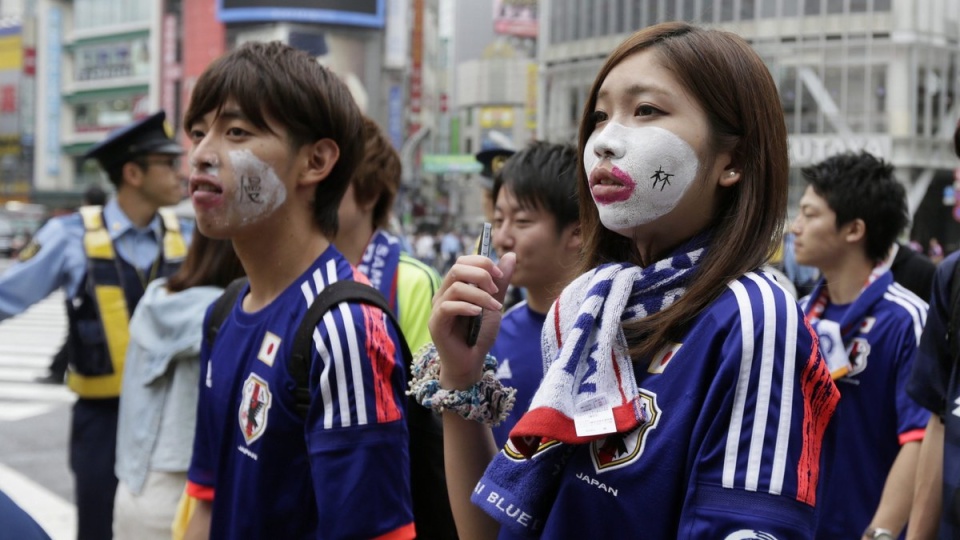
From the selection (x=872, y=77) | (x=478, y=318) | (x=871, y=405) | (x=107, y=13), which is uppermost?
(x=107, y=13)

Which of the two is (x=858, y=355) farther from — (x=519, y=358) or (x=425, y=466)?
(x=425, y=466)

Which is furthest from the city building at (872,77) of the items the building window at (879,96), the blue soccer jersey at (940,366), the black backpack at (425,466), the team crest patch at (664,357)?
the team crest patch at (664,357)

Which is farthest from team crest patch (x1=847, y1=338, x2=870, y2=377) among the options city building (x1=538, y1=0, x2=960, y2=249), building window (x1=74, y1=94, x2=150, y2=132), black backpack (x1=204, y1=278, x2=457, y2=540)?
building window (x1=74, y1=94, x2=150, y2=132)

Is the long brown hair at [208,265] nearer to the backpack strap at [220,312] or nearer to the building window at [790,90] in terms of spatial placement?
the backpack strap at [220,312]

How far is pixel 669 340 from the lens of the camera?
1642 millimetres

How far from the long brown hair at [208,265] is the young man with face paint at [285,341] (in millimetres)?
1070

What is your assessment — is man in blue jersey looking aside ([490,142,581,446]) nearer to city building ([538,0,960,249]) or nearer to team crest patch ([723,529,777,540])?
team crest patch ([723,529,777,540])

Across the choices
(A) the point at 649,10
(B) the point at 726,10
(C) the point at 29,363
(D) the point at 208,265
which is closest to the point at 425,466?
(D) the point at 208,265

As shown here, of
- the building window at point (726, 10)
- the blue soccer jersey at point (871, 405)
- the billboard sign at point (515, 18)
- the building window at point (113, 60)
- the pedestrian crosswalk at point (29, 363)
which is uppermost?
the billboard sign at point (515, 18)

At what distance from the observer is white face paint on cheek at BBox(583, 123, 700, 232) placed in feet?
5.67

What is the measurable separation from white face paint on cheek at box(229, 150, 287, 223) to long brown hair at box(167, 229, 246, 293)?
4.25 ft

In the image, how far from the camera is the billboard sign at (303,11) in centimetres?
6016

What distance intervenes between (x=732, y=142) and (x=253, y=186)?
131 centimetres

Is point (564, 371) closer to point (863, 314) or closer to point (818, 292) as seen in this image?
point (863, 314)
